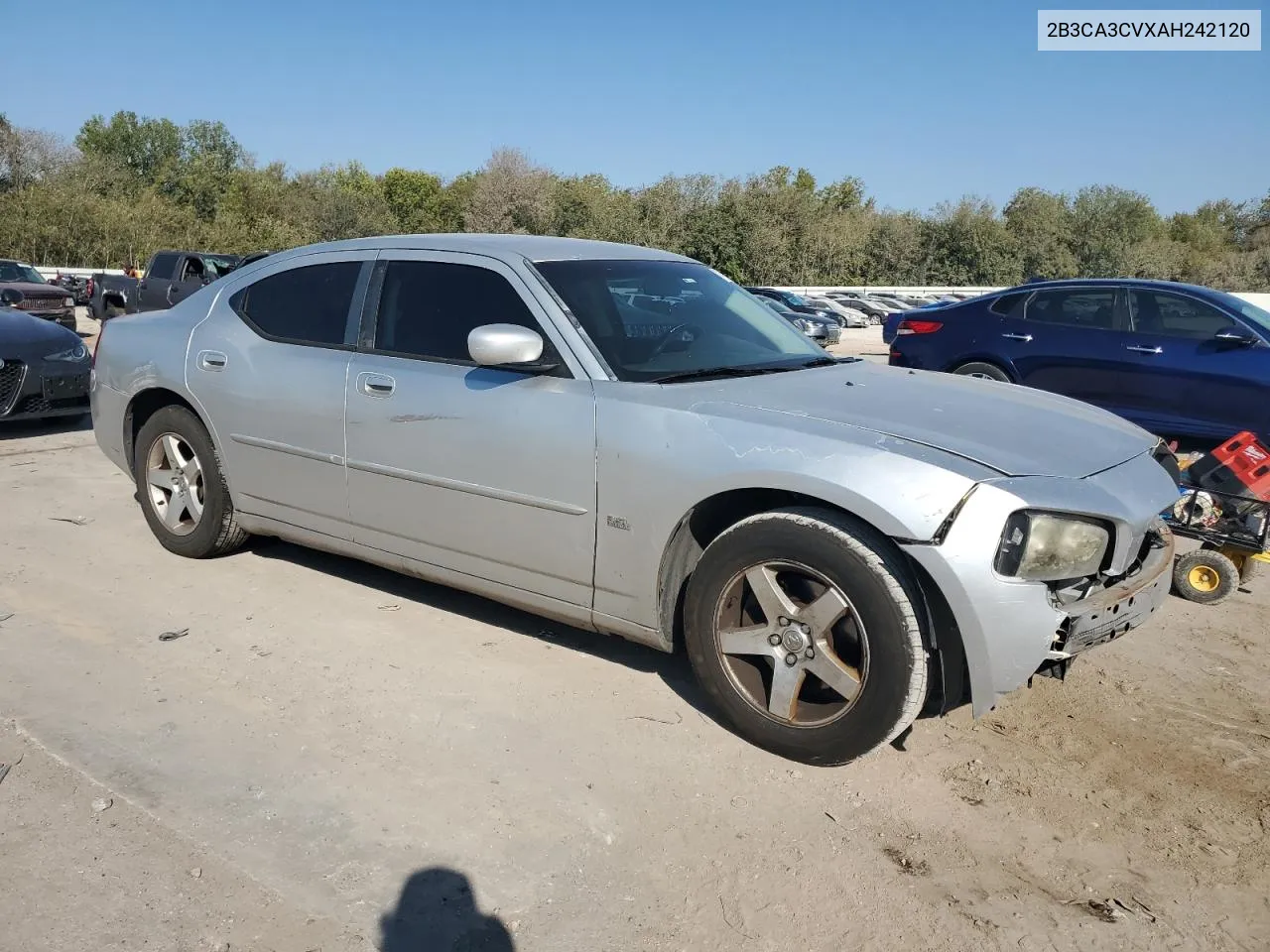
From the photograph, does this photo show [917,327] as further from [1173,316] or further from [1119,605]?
[1119,605]

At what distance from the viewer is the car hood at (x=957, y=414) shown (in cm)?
304

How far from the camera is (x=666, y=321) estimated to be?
13.0 ft

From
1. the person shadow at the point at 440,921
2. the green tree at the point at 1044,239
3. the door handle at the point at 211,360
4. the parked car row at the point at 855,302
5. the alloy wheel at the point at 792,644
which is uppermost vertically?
the green tree at the point at 1044,239

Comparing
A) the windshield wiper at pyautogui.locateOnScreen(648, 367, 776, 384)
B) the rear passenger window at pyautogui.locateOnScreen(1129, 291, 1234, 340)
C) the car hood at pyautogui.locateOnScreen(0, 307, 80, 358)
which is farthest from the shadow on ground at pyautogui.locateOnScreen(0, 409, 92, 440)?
the rear passenger window at pyautogui.locateOnScreen(1129, 291, 1234, 340)

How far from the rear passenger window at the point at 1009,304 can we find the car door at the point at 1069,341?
0.04 feet

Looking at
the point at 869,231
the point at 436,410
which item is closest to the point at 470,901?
the point at 436,410

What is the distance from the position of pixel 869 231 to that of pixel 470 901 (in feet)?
214

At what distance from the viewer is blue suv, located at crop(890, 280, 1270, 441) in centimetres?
780

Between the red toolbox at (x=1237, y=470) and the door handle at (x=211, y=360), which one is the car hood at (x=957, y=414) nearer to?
the red toolbox at (x=1237, y=470)

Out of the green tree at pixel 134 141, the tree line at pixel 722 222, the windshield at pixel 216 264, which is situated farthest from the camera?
the green tree at pixel 134 141

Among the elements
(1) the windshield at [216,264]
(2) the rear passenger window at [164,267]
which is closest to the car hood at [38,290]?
(2) the rear passenger window at [164,267]

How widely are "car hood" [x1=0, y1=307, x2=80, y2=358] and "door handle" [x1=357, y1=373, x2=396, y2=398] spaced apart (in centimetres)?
550

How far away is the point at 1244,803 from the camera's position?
3.06 meters

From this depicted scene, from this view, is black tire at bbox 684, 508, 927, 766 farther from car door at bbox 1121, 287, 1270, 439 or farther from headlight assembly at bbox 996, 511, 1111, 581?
car door at bbox 1121, 287, 1270, 439
